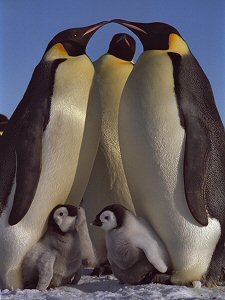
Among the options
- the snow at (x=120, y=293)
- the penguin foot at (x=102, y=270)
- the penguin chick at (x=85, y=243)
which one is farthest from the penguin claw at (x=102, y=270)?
the snow at (x=120, y=293)

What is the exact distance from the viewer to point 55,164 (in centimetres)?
407

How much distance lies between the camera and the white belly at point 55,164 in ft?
13.1

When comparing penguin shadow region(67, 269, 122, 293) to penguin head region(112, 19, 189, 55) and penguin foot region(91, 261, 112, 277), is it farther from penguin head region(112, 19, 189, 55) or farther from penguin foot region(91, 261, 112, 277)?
penguin head region(112, 19, 189, 55)

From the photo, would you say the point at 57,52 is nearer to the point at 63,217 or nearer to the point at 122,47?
the point at 122,47

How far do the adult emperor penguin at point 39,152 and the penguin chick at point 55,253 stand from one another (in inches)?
2.2

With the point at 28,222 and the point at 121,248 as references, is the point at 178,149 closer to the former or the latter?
the point at 121,248

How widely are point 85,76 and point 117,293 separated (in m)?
1.49

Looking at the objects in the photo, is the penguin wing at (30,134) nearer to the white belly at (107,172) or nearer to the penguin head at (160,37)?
the penguin head at (160,37)

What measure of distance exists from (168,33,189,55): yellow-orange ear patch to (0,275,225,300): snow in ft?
5.24

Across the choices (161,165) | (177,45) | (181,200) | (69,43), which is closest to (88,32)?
(69,43)

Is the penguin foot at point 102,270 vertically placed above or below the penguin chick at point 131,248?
below

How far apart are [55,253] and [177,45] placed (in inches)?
64.8

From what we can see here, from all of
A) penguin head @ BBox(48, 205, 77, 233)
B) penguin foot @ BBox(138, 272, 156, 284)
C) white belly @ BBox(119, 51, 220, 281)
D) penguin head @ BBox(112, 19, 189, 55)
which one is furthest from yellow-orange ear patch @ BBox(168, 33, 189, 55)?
penguin foot @ BBox(138, 272, 156, 284)

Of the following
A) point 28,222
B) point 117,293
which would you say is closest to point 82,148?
point 28,222
